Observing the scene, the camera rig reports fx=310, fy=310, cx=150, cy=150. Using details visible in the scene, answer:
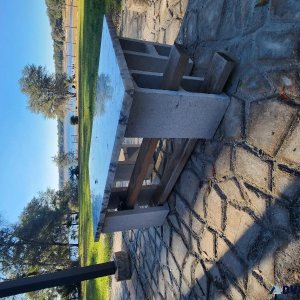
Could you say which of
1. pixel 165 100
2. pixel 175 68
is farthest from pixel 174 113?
pixel 175 68

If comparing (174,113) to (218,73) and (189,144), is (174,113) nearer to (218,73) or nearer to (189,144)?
(218,73)

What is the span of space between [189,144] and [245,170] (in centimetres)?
81

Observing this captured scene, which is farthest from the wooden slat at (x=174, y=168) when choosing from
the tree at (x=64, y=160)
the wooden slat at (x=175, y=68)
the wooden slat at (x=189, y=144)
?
the tree at (x=64, y=160)

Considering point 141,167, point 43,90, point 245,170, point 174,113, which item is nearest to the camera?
point 245,170

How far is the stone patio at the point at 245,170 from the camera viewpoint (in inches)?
75.5

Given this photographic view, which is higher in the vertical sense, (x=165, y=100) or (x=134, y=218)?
(x=165, y=100)

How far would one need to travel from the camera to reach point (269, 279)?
2121 mm

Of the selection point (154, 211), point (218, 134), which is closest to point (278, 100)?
point (218, 134)

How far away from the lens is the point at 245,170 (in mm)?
2330

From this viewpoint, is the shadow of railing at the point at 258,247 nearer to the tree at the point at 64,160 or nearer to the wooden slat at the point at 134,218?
the wooden slat at the point at 134,218

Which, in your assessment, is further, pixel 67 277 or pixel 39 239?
pixel 39 239

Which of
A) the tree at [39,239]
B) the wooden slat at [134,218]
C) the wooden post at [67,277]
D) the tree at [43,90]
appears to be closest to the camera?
the wooden slat at [134,218]

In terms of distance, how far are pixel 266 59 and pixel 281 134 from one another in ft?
1.75

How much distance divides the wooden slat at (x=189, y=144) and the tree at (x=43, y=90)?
2344 centimetres
